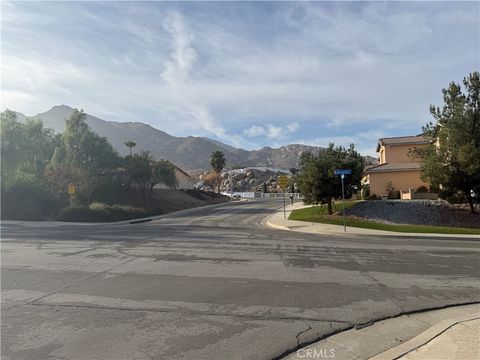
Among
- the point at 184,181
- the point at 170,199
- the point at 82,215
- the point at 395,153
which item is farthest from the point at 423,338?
the point at 184,181

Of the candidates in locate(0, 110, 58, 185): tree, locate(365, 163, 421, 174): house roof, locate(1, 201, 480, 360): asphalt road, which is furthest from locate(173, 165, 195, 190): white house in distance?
locate(1, 201, 480, 360): asphalt road

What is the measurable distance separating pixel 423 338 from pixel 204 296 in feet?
13.1

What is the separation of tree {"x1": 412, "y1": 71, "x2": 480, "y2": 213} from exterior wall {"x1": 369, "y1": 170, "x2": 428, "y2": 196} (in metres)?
11.4

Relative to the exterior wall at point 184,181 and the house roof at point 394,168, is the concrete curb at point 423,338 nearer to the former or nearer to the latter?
the house roof at point 394,168

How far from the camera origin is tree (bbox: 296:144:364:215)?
29359 mm

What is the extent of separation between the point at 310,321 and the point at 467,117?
1058 inches

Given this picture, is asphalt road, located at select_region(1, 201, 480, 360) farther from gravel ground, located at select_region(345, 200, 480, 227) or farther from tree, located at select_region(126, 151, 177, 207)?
tree, located at select_region(126, 151, 177, 207)

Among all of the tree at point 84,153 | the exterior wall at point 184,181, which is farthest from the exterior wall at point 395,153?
the exterior wall at point 184,181

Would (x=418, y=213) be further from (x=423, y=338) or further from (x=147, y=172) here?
(x=147, y=172)

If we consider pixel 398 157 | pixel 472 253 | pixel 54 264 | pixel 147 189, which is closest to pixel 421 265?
pixel 472 253

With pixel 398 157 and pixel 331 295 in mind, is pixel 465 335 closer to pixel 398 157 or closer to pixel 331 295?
pixel 331 295

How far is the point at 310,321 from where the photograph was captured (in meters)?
6.36

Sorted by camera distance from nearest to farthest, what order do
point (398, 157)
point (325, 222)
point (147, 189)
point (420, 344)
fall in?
point (420, 344), point (325, 222), point (398, 157), point (147, 189)

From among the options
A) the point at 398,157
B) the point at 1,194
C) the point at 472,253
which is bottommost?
the point at 472,253
